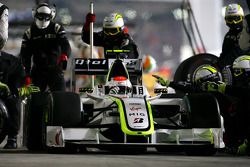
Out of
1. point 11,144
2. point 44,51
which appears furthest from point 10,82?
point 44,51

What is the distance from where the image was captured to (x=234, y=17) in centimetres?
1577

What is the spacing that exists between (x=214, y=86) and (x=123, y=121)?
5.68ft

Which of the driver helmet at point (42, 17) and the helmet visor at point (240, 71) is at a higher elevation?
the driver helmet at point (42, 17)

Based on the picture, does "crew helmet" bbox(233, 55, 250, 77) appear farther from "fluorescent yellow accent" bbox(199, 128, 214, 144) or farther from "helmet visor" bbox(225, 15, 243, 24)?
"helmet visor" bbox(225, 15, 243, 24)

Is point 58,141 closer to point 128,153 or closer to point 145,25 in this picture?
point 128,153

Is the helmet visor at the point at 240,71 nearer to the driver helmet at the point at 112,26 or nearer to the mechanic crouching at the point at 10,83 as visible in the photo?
the driver helmet at the point at 112,26

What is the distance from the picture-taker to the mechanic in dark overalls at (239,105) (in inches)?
464

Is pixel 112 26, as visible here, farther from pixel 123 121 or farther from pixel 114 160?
pixel 114 160

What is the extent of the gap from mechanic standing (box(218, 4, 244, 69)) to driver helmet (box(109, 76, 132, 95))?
324cm

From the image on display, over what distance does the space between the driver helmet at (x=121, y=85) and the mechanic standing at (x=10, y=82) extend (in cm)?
166

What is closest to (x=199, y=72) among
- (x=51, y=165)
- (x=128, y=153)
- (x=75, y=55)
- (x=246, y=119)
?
(x=246, y=119)

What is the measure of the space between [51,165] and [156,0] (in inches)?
533

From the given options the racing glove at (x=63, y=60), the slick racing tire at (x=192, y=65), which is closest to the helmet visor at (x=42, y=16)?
the racing glove at (x=63, y=60)

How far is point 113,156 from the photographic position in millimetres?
10539
